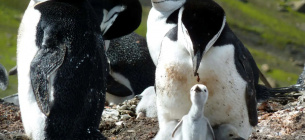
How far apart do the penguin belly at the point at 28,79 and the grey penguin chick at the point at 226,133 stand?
1021 millimetres

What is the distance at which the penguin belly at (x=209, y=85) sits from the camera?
143 inches

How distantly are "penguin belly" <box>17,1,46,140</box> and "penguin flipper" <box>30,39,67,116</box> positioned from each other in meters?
0.07

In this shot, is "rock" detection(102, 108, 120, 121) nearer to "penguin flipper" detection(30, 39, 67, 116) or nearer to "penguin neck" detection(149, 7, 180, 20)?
"penguin neck" detection(149, 7, 180, 20)

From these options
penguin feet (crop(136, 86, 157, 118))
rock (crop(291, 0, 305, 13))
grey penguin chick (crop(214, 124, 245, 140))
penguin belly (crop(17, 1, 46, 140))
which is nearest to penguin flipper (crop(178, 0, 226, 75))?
grey penguin chick (crop(214, 124, 245, 140))

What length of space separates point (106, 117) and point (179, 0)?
3.85 feet

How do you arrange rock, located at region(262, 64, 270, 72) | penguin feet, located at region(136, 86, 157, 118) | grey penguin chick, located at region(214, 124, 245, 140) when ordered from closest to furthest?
grey penguin chick, located at region(214, 124, 245, 140)
penguin feet, located at region(136, 86, 157, 118)
rock, located at region(262, 64, 270, 72)

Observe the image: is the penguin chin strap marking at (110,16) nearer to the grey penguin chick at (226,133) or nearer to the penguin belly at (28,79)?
the penguin belly at (28,79)

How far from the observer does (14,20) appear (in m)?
16.7

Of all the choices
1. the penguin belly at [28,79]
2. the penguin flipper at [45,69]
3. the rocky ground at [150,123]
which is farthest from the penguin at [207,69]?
the penguin belly at [28,79]

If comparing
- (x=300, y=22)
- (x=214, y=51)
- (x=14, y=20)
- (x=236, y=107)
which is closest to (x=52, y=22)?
(x=214, y=51)

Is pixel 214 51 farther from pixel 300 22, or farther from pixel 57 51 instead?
pixel 300 22

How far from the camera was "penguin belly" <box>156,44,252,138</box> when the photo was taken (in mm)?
3625

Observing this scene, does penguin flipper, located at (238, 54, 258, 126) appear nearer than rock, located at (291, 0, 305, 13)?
Yes

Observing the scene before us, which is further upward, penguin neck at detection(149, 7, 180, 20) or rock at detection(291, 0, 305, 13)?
penguin neck at detection(149, 7, 180, 20)
